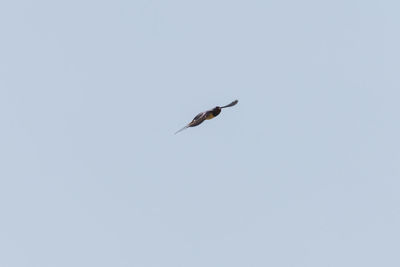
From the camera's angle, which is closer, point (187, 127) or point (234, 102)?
point (187, 127)

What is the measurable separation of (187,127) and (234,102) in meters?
8.01

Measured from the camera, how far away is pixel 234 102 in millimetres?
87125

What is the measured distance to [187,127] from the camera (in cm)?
8062

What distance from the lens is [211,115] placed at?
275ft

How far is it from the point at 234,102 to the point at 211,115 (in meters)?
4.10

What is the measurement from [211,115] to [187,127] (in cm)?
391
